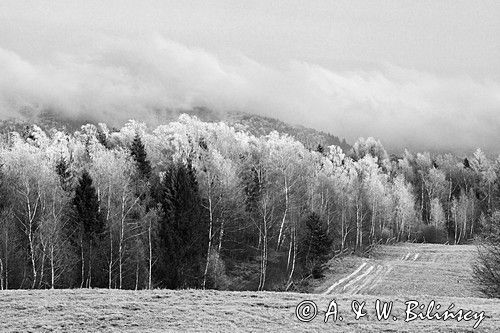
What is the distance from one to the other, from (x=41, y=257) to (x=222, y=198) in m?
18.4

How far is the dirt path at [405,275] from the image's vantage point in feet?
147

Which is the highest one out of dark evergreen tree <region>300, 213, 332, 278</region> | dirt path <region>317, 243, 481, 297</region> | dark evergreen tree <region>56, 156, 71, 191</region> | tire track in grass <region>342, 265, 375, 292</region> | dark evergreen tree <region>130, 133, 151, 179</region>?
dark evergreen tree <region>130, 133, 151, 179</region>

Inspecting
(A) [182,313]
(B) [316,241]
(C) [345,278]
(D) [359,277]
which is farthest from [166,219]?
(A) [182,313]

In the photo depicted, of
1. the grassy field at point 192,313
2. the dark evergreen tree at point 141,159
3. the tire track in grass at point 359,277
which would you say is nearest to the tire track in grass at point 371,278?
the tire track in grass at point 359,277

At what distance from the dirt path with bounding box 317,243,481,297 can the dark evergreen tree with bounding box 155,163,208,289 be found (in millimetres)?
12676

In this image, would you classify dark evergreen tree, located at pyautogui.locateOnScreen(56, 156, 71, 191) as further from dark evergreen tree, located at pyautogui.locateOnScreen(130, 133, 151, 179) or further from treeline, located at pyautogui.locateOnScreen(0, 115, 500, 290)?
dark evergreen tree, located at pyautogui.locateOnScreen(130, 133, 151, 179)

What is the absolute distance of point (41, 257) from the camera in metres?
42.3

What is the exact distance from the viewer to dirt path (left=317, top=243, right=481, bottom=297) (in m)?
44.8

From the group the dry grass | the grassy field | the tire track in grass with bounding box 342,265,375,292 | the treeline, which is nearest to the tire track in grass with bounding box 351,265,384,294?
the tire track in grass with bounding box 342,265,375,292

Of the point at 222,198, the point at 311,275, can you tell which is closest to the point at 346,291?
the point at 311,275

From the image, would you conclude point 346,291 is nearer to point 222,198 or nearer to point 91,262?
point 222,198

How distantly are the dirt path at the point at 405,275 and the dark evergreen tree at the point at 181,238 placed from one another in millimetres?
12676

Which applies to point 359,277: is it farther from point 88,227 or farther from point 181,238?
point 88,227

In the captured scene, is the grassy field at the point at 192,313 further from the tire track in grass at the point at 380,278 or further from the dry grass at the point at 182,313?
the tire track in grass at the point at 380,278
